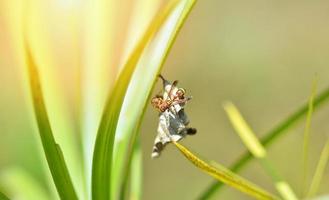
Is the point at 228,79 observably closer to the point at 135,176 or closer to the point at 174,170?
the point at 174,170

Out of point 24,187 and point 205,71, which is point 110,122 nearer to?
point 24,187

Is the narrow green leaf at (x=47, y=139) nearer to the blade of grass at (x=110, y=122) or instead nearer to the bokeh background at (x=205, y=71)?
the blade of grass at (x=110, y=122)

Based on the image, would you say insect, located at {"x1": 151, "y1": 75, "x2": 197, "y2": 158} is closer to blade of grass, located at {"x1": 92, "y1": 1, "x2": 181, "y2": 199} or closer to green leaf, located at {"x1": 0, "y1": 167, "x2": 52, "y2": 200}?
blade of grass, located at {"x1": 92, "y1": 1, "x2": 181, "y2": 199}

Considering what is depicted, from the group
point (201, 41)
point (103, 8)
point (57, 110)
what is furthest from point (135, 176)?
point (201, 41)

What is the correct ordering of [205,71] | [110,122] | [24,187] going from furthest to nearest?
[205,71], [24,187], [110,122]

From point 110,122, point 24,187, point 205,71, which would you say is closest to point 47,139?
point 110,122

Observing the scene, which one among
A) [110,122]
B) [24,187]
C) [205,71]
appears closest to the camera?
[110,122]

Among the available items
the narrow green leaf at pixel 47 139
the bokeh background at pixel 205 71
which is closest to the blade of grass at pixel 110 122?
the narrow green leaf at pixel 47 139
